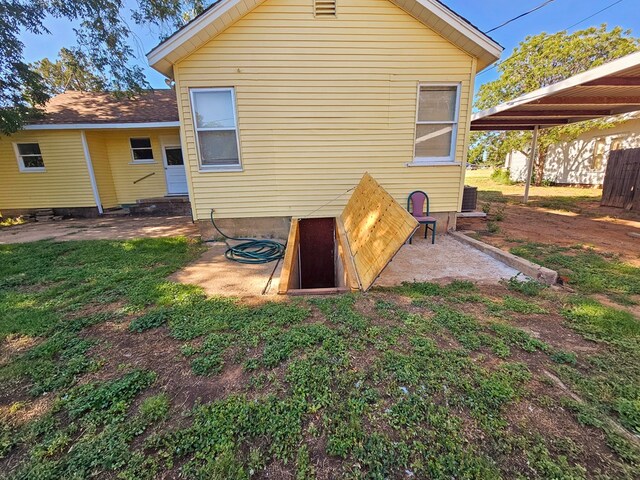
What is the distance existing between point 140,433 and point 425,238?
557 centimetres

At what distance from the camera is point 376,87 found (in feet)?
17.9

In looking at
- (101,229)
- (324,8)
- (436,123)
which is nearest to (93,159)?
(101,229)

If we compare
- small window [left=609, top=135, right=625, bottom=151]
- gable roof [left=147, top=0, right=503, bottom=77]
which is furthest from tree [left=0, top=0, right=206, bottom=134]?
small window [left=609, top=135, right=625, bottom=151]

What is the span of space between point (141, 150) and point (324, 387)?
463 inches

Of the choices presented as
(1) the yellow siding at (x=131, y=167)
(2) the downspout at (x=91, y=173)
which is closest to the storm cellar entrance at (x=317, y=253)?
(1) the yellow siding at (x=131, y=167)

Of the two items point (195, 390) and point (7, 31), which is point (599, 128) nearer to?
point (195, 390)

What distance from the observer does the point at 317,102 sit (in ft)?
17.8

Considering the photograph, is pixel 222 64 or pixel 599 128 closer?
pixel 222 64

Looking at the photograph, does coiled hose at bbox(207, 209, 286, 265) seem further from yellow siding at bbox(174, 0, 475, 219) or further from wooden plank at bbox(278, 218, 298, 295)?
yellow siding at bbox(174, 0, 475, 219)

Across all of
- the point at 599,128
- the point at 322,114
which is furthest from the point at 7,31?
the point at 599,128

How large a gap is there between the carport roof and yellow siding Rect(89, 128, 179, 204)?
11.1 meters

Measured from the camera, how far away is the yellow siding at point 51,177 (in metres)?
9.20

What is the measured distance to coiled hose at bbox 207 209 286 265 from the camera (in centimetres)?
475

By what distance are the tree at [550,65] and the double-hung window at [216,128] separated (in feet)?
57.5
